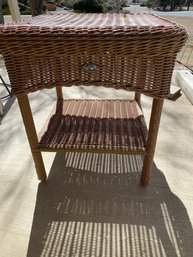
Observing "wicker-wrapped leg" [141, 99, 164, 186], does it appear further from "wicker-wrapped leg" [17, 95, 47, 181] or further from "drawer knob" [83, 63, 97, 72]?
"wicker-wrapped leg" [17, 95, 47, 181]

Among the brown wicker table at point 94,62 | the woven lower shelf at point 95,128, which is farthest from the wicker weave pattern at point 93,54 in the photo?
the woven lower shelf at point 95,128

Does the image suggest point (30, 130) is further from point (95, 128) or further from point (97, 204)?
point (97, 204)

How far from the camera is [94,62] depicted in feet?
3.30

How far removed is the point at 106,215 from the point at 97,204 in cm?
9

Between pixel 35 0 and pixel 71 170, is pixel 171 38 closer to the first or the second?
pixel 71 170

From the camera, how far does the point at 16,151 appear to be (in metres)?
1.77

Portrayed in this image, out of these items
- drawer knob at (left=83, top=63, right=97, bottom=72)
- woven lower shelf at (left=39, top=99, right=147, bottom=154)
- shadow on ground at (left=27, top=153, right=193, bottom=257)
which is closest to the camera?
drawer knob at (left=83, top=63, right=97, bottom=72)

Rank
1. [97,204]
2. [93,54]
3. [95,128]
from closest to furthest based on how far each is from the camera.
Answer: [93,54] < [97,204] < [95,128]

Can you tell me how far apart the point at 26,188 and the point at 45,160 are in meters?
0.27

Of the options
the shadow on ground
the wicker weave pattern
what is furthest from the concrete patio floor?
the wicker weave pattern

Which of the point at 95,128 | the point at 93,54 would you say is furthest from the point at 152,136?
the point at 93,54

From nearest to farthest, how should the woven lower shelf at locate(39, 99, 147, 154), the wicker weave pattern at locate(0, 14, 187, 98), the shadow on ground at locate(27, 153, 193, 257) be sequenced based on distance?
1. the wicker weave pattern at locate(0, 14, 187, 98)
2. the shadow on ground at locate(27, 153, 193, 257)
3. the woven lower shelf at locate(39, 99, 147, 154)

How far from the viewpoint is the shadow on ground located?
44.9 inches

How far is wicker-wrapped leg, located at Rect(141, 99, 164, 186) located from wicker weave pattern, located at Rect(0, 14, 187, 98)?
0.28 ft
